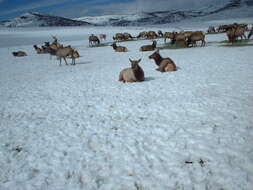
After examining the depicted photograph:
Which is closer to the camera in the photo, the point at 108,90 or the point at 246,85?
the point at 246,85

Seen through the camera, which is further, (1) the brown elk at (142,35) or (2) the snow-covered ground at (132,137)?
(1) the brown elk at (142,35)

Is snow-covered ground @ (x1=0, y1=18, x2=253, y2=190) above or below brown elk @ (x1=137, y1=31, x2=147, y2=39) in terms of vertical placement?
below

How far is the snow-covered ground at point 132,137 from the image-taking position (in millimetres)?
3830

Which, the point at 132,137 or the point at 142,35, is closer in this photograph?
the point at 132,137

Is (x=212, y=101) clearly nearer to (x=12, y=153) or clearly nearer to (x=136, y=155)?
(x=136, y=155)

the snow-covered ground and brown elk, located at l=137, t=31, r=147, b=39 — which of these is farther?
brown elk, located at l=137, t=31, r=147, b=39

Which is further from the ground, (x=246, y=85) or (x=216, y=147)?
(x=246, y=85)

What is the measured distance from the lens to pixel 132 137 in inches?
205

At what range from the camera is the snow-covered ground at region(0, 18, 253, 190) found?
151 inches

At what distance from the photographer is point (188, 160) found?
4.20 m

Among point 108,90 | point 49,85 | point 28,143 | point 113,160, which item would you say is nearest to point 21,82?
point 49,85

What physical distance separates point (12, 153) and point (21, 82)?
824cm

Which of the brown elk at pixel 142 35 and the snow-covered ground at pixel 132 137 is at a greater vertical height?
the brown elk at pixel 142 35

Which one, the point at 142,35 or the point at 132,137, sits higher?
the point at 142,35
